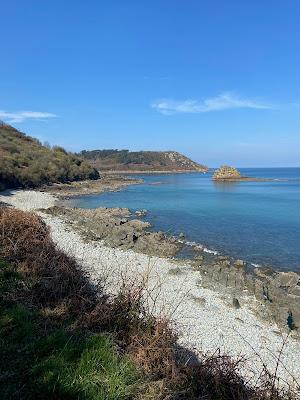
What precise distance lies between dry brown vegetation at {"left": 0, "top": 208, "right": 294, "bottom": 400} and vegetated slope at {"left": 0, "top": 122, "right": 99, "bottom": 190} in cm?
4461

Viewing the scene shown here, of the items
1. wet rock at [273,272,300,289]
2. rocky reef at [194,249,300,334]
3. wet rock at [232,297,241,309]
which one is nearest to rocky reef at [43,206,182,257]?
rocky reef at [194,249,300,334]

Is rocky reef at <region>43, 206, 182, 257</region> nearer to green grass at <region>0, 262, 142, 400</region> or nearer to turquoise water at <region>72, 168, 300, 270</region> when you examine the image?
turquoise water at <region>72, 168, 300, 270</region>

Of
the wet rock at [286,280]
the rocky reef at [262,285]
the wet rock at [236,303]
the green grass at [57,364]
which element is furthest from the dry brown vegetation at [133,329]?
the wet rock at [286,280]

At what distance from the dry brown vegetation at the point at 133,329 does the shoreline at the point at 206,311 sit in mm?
564

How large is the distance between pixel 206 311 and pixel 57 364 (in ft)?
29.4

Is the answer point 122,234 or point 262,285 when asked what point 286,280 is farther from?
point 122,234

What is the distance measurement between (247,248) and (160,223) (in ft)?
36.6

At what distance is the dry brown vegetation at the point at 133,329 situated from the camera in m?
5.29

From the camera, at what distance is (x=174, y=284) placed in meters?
16.2

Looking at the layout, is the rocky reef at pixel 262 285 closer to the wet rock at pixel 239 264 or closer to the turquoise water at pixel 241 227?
the wet rock at pixel 239 264

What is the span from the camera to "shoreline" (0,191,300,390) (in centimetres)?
1031

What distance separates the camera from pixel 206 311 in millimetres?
13359

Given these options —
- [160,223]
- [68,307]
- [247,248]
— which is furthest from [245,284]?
[160,223]

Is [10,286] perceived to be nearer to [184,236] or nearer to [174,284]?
[174,284]
